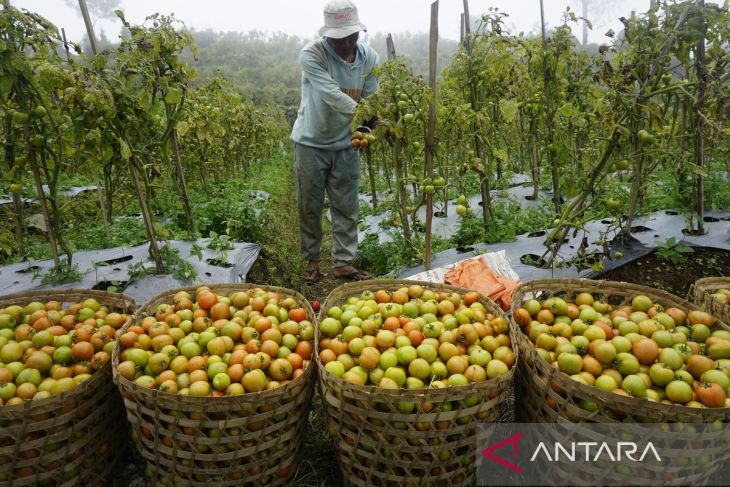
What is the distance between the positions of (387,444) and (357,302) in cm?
92

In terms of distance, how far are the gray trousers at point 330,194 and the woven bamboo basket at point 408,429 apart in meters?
3.17

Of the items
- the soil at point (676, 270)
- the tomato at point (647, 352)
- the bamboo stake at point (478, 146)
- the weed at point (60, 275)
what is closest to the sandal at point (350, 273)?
the bamboo stake at point (478, 146)

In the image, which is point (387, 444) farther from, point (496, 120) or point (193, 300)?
point (496, 120)

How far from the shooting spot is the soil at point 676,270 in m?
3.79

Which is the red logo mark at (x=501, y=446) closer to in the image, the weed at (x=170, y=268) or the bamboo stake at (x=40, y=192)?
the weed at (x=170, y=268)

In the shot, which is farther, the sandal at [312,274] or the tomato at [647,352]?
the sandal at [312,274]

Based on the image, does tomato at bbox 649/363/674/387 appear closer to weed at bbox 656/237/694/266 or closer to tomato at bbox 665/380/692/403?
tomato at bbox 665/380/692/403

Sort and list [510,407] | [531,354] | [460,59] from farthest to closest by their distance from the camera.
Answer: [460,59] → [510,407] → [531,354]

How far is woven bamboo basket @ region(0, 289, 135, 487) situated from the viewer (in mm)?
1914

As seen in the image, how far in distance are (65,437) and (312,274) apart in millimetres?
3299

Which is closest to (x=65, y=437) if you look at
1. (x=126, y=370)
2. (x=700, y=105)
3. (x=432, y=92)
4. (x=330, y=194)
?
(x=126, y=370)

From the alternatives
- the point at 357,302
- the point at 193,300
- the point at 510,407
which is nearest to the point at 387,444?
the point at 357,302

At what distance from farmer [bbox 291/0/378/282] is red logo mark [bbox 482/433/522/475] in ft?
9.63

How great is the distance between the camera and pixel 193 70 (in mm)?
3957
